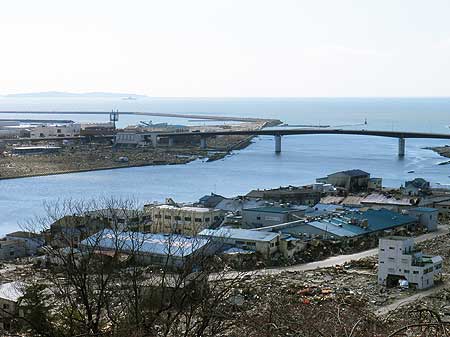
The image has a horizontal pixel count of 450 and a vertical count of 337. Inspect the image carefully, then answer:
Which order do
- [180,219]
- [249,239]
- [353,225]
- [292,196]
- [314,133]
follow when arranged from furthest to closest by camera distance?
[314,133]
[292,196]
[180,219]
[353,225]
[249,239]

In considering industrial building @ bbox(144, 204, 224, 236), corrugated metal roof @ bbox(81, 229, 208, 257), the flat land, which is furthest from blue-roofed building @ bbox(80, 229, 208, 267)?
the flat land

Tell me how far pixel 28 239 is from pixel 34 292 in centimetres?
252

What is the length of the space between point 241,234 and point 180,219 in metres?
0.99

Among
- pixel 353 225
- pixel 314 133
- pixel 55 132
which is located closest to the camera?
pixel 353 225

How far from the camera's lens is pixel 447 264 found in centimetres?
509

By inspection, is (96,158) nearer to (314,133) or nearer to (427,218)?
(314,133)

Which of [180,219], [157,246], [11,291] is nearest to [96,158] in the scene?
[180,219]

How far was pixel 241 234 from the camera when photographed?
5.54 meters

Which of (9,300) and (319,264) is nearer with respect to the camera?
(9,300)

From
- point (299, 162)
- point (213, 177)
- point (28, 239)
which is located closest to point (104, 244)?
point (28, 239)

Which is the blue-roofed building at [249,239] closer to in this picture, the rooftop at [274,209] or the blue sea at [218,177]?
the rooftop at [274,209]

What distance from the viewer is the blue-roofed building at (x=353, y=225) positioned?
5898 mm

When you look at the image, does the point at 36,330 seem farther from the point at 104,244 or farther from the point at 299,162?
the point at 299,162

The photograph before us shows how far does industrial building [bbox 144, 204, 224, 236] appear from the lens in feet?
20.5
